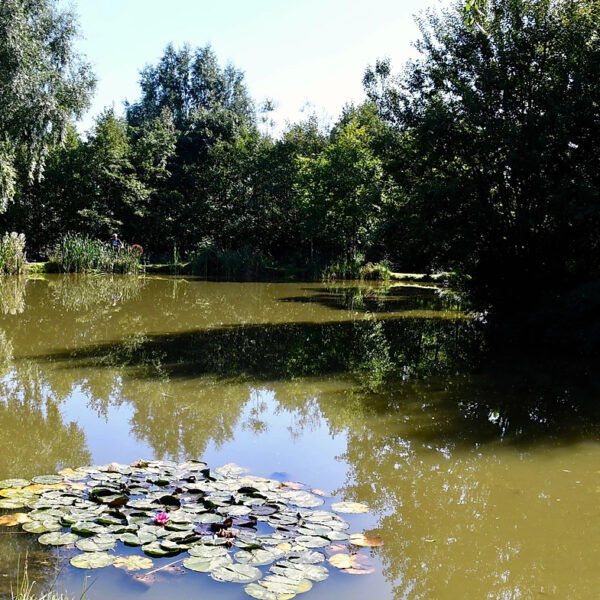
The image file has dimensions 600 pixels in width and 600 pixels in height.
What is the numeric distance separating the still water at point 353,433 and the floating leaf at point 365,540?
0.04 metres

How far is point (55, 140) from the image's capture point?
62.0ft

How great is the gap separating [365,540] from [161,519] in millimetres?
1022

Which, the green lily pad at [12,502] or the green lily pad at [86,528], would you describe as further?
the green lily pad at [12,502]

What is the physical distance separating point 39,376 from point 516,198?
305 inches

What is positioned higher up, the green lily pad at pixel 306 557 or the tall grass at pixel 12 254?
the tall grass at pixel 12 254

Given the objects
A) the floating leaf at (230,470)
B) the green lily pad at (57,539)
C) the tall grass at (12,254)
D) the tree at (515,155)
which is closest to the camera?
the green lily pad at (57,539)

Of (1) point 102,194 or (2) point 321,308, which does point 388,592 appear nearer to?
(2) point 321,308

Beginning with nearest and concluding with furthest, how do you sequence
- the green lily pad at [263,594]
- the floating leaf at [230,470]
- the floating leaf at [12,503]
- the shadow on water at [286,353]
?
the green lily pad at [263,594] → the floating leaf at [12,503] → the floating leaf at [230,470] → the shadow on water at [286,353]

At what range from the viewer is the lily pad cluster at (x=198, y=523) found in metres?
2.67

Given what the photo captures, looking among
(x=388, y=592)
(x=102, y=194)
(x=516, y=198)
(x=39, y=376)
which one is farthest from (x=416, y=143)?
(x=102, y=194)

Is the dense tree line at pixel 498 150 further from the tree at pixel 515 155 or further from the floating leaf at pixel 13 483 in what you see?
the floating leaf at pixel 13 483

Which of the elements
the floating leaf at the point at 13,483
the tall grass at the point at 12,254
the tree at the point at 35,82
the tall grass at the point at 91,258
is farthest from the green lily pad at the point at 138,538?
the tall grass at the point at 91,258

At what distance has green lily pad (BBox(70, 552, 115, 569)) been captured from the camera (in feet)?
8.64

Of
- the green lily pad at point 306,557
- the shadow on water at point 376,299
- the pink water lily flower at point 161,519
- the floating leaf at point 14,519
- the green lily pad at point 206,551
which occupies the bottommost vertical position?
the green lily pad at point 306,557
